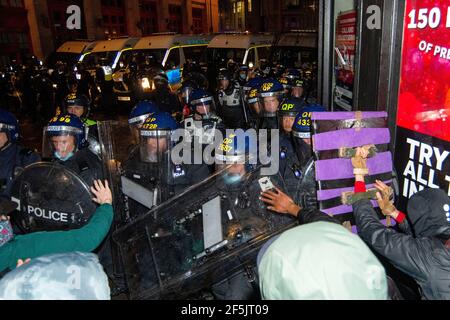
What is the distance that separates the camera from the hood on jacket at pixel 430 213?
2.13m

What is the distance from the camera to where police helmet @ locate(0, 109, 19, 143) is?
13.1 ft

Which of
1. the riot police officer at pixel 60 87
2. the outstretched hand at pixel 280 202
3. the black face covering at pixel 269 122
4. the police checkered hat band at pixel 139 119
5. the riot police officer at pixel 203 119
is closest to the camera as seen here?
the outstretched hand at pixel 280 202

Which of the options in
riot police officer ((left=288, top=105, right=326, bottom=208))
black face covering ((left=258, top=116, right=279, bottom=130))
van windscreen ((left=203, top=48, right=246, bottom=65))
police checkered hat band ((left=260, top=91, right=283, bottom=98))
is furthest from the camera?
van windscreen ((left=203, top=48, right=246, bottom=65))

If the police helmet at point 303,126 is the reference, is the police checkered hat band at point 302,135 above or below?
below

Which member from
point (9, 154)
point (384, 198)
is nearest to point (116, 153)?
point (9, 154)

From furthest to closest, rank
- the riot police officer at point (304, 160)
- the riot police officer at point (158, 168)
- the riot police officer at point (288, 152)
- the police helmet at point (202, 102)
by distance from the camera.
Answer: the police helmet at point (202, 102)
the riot police officer at point (158, 168)
the riot police officer at point (288, 152)
the riot police officer at point (304, 160)

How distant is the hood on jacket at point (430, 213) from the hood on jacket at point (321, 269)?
3.50ft

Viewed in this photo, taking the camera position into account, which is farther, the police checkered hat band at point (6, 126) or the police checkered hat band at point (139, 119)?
the police checkered hat band at point (139, 119)

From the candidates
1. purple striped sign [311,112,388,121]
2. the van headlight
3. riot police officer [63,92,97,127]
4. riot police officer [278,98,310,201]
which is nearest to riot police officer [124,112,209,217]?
riot police officer [278,98,310,201]

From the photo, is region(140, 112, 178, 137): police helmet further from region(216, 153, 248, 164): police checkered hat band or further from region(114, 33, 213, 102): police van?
region(114, 33, 213, 102): police van

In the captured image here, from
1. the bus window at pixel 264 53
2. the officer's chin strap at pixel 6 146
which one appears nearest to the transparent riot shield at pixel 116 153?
the officer's chin strap at pixel 6 146

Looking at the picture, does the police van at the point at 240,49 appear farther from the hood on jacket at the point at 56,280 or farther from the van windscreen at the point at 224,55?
the hood on jacket at the point at 56,280

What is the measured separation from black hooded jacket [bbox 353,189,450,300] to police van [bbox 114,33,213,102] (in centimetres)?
1317
